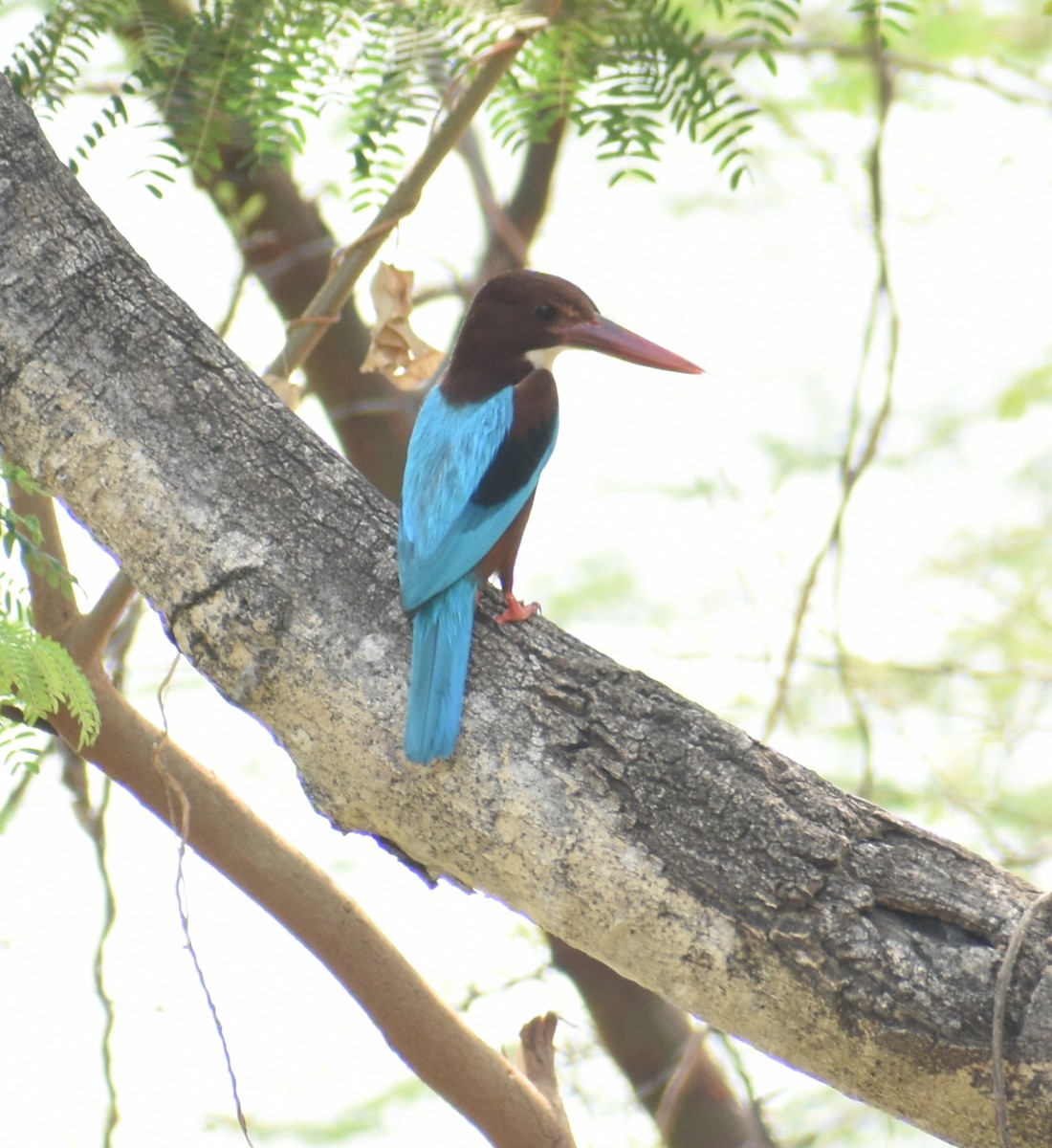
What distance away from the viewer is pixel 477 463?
2.65m

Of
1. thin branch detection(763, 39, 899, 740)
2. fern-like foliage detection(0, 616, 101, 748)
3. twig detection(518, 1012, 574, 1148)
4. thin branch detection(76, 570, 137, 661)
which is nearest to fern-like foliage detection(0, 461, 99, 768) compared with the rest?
fern-like foliage detection(0, 616, 101, 748)

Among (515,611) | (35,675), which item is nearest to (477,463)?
(515,611)

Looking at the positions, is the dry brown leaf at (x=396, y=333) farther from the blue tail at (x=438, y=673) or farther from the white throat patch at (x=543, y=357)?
the blue tail at (x=438, y=673)

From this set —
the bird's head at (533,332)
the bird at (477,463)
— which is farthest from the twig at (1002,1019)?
the bird's head at (533,332)

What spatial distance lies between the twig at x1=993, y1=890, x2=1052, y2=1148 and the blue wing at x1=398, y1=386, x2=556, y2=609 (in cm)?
95

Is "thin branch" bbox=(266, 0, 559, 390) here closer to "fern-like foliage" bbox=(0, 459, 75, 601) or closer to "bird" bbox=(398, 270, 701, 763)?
"bird" bbox=(398, 270, 701, 763)

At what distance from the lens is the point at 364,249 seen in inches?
116

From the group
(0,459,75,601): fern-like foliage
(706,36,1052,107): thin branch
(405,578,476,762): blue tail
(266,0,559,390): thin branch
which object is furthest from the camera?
(706,36,1052,107): thin branch

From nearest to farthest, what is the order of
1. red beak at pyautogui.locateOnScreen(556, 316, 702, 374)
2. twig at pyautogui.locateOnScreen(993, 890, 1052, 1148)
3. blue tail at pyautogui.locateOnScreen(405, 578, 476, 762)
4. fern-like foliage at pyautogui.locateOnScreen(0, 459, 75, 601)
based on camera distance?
1. twig at pyautogui.locateOnScreen(993, 890, 1052, 1148)
2. blue tail at pyautogui.locateOnScreen(405, 578, 476, 762)
3. fern-like foliage at pyautogui.locateOnScreen(0, 459, 75, 601)
4. red beak at pyautogui.locateOnScreen(556, 316, 702, 374)

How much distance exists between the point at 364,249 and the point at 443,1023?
1.63m

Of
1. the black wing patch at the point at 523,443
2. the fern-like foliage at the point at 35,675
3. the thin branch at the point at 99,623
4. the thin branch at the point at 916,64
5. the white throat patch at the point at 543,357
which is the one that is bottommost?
the fern-like foliage at the point at 35,675

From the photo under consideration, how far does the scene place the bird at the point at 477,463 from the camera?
1.98 m

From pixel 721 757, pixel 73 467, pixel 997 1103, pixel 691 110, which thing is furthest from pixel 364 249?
pixel 997 1103

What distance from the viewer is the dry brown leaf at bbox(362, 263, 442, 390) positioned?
9.67 feet
